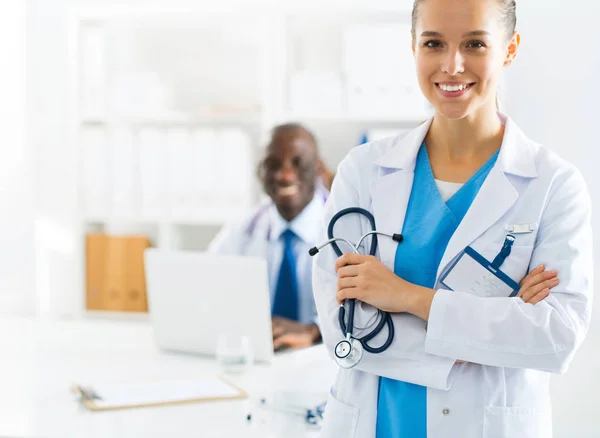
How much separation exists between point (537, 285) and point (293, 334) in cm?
125

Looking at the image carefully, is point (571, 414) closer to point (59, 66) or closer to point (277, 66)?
point (277, 66)

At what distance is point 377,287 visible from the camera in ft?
4.45

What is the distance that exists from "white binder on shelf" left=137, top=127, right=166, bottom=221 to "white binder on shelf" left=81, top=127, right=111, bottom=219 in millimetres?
181

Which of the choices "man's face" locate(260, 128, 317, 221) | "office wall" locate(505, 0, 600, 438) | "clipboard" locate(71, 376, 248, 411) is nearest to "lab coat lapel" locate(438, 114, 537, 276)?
"clipboard" locate(71, 376, 248, 411)

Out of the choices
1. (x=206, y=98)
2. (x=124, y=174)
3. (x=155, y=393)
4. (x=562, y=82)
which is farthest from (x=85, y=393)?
(x=206, y=98)

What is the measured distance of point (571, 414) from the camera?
2152 millimetres

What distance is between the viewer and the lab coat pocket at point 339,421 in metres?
1.37

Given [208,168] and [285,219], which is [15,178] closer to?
[208,168]

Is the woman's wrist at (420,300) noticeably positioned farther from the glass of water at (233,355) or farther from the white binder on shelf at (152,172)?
the white binder on shelf at (152,172)

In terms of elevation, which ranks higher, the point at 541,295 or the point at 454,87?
the point at 454,87

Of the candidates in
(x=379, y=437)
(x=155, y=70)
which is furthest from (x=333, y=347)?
(x=155, y=70)

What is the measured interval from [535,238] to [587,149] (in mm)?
1636

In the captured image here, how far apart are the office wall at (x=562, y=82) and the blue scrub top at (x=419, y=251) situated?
141 cm

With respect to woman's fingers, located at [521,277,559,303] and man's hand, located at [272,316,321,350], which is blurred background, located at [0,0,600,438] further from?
woman's fingers, located at [521,277,559,303]
